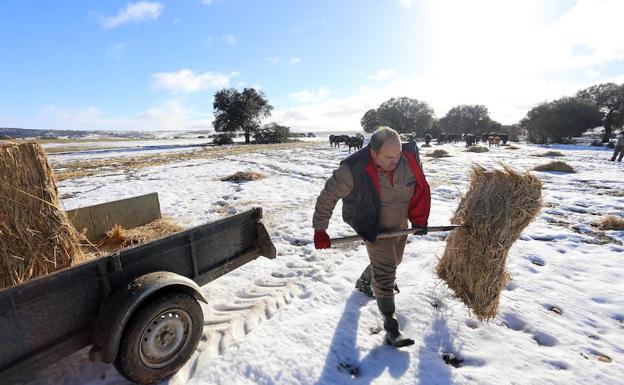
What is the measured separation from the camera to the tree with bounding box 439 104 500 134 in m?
66.3

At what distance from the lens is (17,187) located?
234 centimetres

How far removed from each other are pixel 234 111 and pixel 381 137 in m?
51.6

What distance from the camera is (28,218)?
2.42m

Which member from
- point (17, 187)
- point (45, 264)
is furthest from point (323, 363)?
point (17, 187)

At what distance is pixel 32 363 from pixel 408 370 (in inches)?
103

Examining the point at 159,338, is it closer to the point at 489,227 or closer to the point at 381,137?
the point at 381,137

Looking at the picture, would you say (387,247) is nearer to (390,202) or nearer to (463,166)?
(390,202)

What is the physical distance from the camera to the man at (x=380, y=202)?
281 centimetres

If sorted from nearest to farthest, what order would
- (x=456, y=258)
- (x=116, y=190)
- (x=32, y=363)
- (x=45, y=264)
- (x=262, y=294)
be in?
(x=32, y=363)
(x=45, y=264)
(x=456, y=258)
(x=262, y=294)
(x=116, y=190)

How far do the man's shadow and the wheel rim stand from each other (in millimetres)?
1159

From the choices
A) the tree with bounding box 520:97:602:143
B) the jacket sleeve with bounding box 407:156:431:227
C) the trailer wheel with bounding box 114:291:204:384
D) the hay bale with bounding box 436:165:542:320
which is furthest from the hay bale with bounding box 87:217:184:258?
the tree with bounding box 520:97:602:143

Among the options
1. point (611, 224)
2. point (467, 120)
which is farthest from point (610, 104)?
point (611, 224)

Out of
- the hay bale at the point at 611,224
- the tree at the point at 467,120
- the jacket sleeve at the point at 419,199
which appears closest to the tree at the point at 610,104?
the tree at the point at 467,120

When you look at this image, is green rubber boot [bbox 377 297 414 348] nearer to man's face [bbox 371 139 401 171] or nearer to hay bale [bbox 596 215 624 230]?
man's face [bbox 371 139 401 171]
